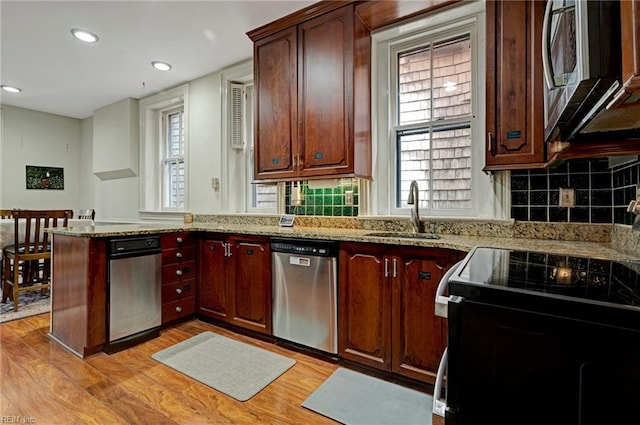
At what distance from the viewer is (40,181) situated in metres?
5.36

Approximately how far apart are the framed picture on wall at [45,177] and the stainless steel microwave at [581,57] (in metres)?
6.87

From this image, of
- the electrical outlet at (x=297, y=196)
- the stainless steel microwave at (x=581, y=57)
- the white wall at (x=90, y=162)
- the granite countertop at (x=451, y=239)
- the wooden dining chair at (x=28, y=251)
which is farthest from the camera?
the white wall at (x=90, y=162)

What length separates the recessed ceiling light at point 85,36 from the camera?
291 centimetres

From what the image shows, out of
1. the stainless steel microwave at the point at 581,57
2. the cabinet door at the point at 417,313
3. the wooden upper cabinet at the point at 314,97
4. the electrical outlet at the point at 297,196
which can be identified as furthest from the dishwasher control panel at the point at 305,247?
the stainless steel microwave at the point at 581,57

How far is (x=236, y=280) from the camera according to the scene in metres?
2.76

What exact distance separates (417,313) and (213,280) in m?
1.86

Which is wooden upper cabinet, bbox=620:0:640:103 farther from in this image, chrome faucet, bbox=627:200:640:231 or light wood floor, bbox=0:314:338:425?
light wood floor, bbox=0:314:338:425

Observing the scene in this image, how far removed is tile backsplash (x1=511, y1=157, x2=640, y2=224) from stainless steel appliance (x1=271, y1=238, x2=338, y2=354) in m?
1.33

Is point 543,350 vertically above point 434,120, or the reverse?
point 434,120

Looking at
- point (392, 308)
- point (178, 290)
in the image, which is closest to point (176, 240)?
point (178, 290)

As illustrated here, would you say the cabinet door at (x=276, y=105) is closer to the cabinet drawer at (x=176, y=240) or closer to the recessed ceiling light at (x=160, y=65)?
the cabinet drawer at (x=176, y=240)

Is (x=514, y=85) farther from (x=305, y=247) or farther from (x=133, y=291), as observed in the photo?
(x=133, y=291)

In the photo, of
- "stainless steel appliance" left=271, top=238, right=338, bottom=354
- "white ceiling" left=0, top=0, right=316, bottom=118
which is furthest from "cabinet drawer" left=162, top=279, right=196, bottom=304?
"white ceiling" left=0, top=0, right=316, bottom=118

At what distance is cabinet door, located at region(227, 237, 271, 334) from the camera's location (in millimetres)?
2574
